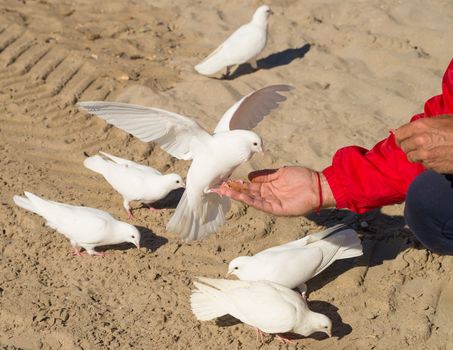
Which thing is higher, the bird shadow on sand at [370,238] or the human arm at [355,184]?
the human arm at [355,184]

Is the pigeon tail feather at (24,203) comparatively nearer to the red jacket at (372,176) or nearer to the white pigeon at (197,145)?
the white pigeon at (197,145)

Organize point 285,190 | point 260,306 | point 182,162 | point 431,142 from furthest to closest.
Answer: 1. point 182,162
2. point 285,190
3. point 260,306
4. point 431,142

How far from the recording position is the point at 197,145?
3.92 m

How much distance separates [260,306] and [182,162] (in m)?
1.90

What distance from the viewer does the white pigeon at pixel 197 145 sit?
380 centimetres

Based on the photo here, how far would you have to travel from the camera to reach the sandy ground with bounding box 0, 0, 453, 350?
3838 mm

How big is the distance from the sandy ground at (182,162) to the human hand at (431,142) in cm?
125

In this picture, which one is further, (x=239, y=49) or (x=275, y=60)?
(x=275, y=60)

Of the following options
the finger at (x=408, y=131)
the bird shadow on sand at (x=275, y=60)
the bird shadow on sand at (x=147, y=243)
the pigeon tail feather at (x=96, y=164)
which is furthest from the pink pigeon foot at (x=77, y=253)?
the bird shadow on sand at (x=275, y=60)

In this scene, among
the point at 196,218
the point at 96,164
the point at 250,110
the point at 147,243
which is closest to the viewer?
the point at 196,218

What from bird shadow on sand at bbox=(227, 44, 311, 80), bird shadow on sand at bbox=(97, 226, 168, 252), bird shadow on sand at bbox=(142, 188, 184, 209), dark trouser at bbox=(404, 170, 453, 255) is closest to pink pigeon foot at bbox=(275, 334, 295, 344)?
dark trouser at bbox=(404, 170, 453, 255)

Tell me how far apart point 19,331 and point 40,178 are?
1544mm

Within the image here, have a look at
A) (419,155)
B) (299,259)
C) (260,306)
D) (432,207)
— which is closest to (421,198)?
(432,207)

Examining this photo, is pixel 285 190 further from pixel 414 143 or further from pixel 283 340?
pixel 414 143
